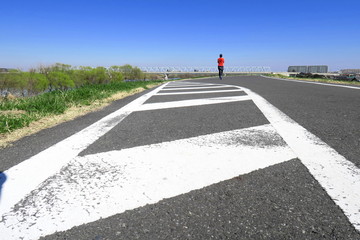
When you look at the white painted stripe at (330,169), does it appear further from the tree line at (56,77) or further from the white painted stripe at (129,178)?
the tree line at (56,77)

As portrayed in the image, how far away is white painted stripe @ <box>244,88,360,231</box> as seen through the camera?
1.36m

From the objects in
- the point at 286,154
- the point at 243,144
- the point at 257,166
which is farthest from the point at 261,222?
the point at 243,144

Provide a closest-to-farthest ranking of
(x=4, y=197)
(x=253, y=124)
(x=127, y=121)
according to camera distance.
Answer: (x=4, y=197) < (x=253, y=124) < (x=127, y=121)

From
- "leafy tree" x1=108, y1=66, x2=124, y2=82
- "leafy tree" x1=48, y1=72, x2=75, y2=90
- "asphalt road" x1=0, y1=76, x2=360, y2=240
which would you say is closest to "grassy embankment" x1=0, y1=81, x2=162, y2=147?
"asphalt road" x1=0, y1=76, x2=360, y2=240

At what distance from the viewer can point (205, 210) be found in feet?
4.36

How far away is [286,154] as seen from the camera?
6.96ft

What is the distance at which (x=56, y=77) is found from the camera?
111 ft

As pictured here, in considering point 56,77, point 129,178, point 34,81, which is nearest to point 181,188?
point 129,178

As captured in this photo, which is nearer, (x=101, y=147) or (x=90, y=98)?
(x=101, y=147)

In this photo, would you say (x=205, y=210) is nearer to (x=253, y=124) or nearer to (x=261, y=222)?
(x=261, y=222)

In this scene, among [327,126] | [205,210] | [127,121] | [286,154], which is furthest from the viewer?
[127,121]

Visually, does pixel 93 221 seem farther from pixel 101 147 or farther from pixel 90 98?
pixel 90 98

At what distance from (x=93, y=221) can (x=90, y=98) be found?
16.9 feet

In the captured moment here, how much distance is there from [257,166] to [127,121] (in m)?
2.29
